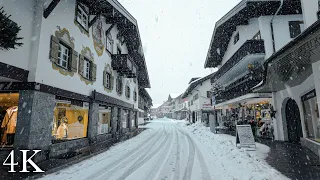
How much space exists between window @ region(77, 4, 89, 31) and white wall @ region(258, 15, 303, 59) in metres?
12.4

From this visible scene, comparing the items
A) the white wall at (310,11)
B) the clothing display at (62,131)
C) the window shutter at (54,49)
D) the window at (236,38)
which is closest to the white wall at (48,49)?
the window shutter at (54,49)

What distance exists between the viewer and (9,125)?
806 cm

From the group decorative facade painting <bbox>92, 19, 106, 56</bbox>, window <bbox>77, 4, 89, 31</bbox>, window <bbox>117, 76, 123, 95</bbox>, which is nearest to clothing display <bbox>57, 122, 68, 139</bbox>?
decorative facade painting <bbox>92, 19, 106, 56</bbox>

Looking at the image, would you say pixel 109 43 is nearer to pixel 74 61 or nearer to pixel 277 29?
pixel 74 61

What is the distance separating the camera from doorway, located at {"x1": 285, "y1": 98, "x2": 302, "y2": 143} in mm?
11227

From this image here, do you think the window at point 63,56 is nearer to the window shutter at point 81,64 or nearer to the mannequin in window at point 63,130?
the window shutter at point 81,64

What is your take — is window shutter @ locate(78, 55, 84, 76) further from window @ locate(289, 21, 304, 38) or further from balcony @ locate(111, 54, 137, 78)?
window @ locate(289, 21, 304, 38)

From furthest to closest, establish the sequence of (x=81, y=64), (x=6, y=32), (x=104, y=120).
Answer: (x=104, y=120), (x=81, y=64), (x=6, y=32)

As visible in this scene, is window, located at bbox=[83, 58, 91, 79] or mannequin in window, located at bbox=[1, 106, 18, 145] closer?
mannequin in window, located at bbox=[1, 106, 18, 145]

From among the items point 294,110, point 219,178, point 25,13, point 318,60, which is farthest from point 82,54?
point 294,110

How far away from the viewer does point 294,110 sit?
38.0 ft

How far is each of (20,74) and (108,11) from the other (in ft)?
27.6

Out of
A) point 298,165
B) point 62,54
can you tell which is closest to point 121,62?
point 62,54

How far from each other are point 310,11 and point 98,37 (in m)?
11.9
